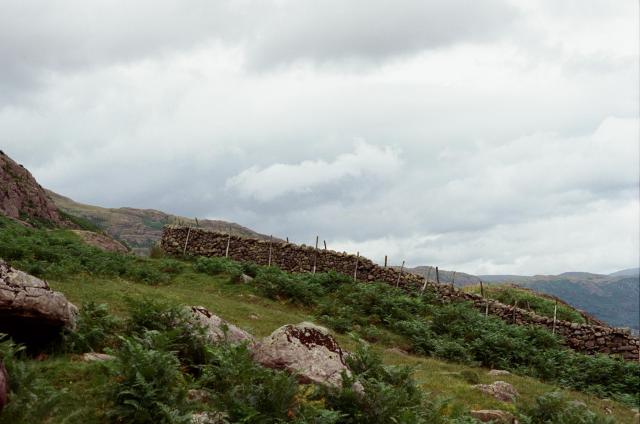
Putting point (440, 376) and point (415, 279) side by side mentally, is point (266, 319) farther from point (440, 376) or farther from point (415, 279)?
point (415, 279)

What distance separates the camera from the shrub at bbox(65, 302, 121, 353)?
10.1 m

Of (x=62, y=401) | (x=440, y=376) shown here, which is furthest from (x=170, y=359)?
(x=440, y=376)

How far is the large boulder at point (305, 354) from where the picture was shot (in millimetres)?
9812

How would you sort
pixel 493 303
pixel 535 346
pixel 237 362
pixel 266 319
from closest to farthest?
pixel 237 362 < pixel 266 319 < pixel 535 346 < pixel 493 303

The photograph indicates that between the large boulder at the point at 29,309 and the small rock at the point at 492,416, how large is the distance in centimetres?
898

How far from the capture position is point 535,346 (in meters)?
23.3

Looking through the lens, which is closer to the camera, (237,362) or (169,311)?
(237,362)

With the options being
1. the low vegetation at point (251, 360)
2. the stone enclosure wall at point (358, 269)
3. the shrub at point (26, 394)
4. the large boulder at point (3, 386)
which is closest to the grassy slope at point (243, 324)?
the low vegetation at point (251, 360)

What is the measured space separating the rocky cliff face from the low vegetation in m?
6.87

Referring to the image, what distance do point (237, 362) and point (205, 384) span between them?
74 cm

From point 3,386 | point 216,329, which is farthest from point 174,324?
point 3,386

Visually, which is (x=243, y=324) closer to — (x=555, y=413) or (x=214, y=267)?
(x=555, y=413)

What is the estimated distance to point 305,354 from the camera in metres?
10.2

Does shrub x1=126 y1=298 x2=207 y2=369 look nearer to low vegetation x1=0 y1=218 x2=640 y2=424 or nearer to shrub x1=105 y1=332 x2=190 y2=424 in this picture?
low vegetation x1=0 y1=218 x2=640 y2=424
